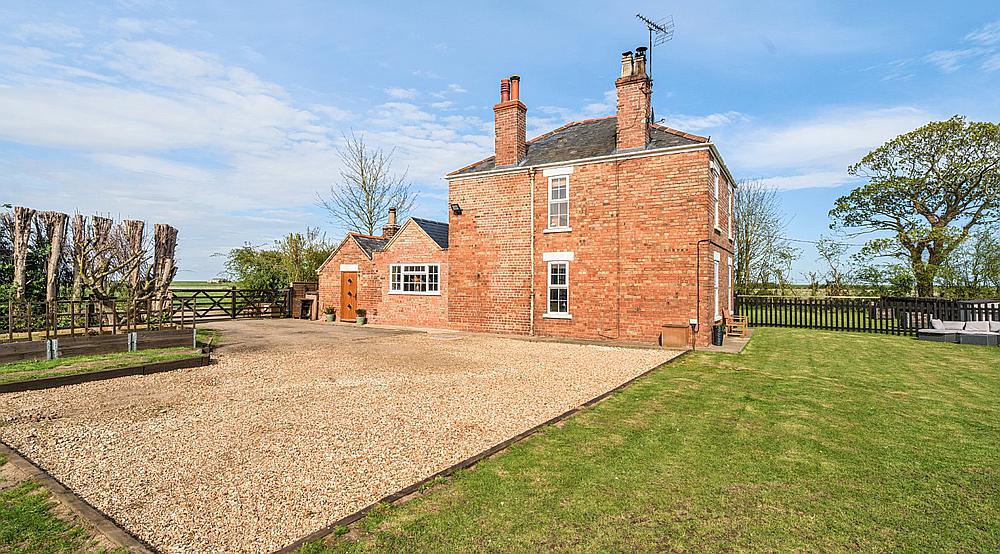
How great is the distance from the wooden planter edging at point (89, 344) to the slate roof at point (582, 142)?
10.1 metres

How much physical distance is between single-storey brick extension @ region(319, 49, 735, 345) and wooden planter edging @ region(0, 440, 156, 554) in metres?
12.8

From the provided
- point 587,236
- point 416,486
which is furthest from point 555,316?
point 416,486

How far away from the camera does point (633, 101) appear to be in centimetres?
1532

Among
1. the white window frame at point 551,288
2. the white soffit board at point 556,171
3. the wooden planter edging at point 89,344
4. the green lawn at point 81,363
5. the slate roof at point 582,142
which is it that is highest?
the slate roof at point 582,142

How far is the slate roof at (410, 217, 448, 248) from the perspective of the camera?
20.4 metres

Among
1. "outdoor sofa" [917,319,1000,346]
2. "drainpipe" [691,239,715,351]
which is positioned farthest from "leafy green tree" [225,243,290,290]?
"outdoor sofa" [917,319,1000,346]

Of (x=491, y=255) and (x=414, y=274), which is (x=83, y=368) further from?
(x=414, y=274)

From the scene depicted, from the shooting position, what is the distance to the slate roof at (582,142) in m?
15.1

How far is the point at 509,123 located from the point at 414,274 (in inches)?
273

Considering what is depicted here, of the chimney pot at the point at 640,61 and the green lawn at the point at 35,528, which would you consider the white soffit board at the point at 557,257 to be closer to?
the chimney pot at the point at 640,61

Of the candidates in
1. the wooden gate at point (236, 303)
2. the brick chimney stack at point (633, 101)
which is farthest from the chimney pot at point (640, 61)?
the wooden gate at point (236, 303)

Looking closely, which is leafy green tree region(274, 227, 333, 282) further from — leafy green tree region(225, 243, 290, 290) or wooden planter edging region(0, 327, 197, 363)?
wooden planter edging region(0, 327, 197, 363)

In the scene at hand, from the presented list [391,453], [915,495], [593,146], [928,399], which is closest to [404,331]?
[593,146]

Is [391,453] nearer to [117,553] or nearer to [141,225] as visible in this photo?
[117,553]
